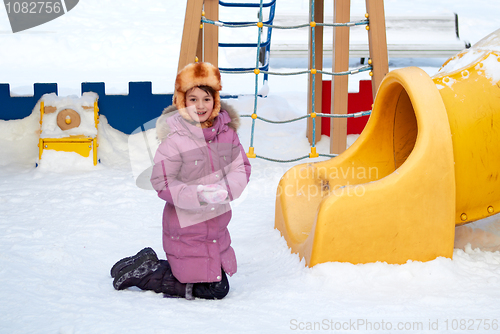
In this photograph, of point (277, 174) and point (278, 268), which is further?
point (277, 174)

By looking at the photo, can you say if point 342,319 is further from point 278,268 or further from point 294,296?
point 278,268

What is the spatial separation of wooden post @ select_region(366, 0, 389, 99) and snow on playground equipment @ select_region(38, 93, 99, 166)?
2277 mm

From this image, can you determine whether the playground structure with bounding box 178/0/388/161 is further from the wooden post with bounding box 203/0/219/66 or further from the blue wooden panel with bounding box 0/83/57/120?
the blue wooden panel with bounding box 0/83/57/120

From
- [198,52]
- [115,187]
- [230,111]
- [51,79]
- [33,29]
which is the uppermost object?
[33,29]

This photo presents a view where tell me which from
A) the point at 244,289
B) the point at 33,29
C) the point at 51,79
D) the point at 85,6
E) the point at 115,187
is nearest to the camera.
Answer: the point at 244,289

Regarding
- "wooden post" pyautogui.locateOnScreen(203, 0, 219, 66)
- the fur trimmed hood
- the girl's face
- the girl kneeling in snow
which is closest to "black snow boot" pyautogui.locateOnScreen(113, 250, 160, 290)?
the girl kneeling in snow

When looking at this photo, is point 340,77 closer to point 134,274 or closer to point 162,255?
point 162,255

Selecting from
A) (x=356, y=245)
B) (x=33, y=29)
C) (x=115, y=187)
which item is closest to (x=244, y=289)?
(x=356, y=245)

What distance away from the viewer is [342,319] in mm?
1678

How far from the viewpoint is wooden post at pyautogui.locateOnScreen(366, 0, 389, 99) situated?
377 cm

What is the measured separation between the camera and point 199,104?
6.31 ft

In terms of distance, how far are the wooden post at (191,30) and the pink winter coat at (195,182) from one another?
5.78ft

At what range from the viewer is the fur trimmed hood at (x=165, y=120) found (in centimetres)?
195

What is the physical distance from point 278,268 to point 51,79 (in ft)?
19.4
